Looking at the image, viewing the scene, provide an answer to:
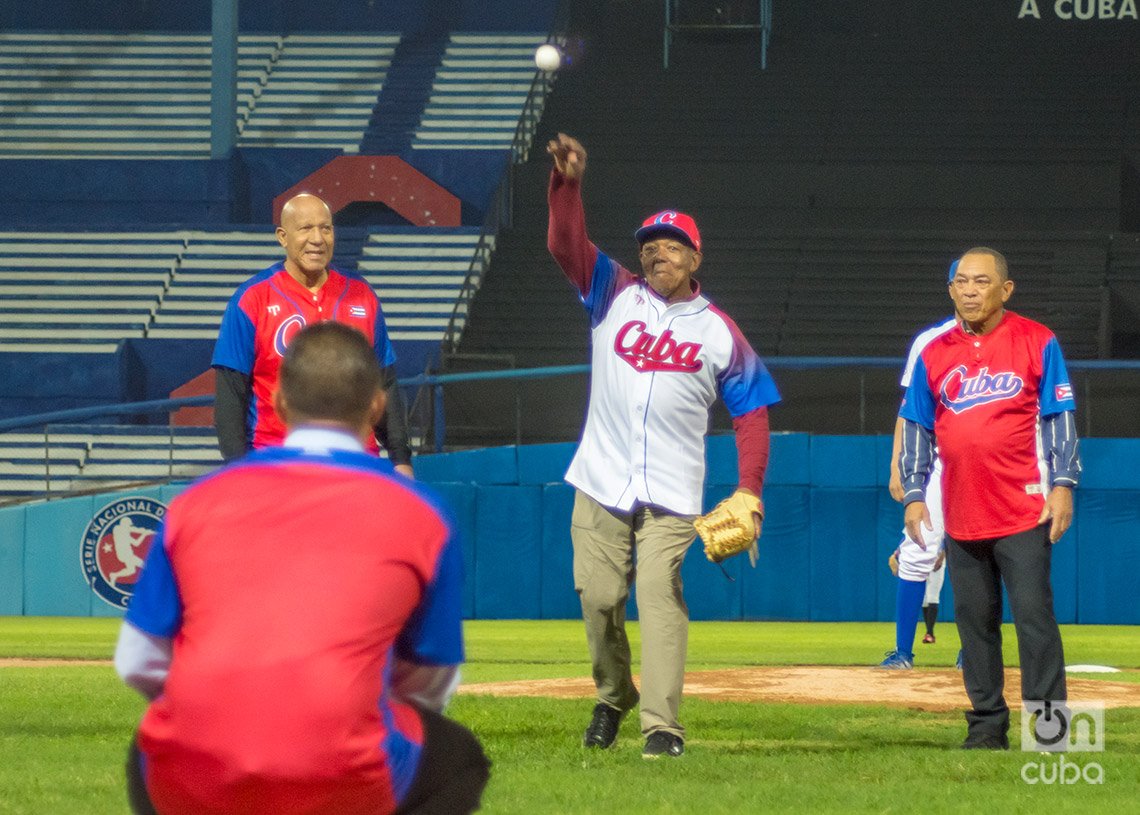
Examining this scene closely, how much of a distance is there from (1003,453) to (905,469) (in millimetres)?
506

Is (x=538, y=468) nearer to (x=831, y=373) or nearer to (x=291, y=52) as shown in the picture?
(x=831, y=373)

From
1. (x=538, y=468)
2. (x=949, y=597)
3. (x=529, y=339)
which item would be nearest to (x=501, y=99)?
(x=529, y=339)

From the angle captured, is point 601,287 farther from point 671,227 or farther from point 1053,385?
point 1053,385

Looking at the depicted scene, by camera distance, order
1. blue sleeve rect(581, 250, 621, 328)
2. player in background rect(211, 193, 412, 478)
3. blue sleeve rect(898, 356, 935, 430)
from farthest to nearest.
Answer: blue sleeve rect(898, 356, 935, 430) → blue sleeve rect(581, 250, 621, 328) → player in background rect(211, 193, 412, 478)

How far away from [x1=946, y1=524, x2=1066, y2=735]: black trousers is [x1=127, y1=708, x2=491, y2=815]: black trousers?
159 inches

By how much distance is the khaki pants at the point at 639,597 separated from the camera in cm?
651

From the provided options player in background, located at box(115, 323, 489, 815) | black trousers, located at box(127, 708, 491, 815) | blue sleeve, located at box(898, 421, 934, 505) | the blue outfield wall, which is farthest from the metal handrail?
player in background, located at box(115, 323, 489, 815)

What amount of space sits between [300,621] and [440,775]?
0.45 m

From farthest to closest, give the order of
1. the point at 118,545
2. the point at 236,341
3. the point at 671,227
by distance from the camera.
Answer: the point at 118,545 → the point at 671,227 → the point at 236,341

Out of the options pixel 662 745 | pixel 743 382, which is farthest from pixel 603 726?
pixel 743 382

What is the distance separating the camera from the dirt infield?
8.93m

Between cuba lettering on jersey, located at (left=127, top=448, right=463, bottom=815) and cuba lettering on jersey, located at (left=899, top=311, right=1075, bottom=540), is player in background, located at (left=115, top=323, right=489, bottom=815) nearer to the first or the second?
cuba lettering on jersey, located at (left=127, top=448, right=463, bottom=815)

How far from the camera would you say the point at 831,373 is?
16203mm

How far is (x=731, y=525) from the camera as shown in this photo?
668cm
